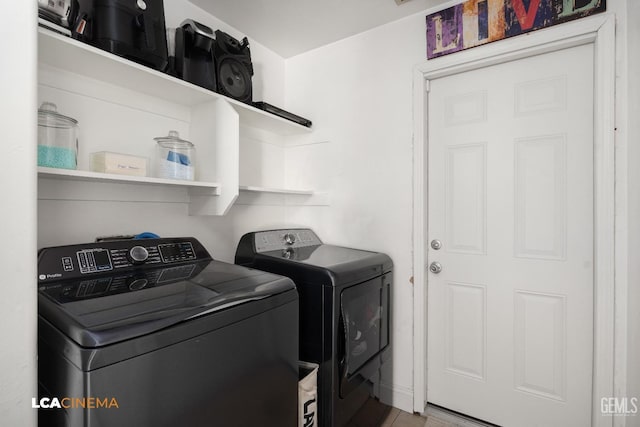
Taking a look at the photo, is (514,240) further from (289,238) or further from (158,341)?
(158,341)

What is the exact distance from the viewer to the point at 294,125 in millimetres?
2105

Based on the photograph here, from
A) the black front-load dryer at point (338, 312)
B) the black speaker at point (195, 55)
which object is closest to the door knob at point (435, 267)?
the black front-load dryer at point (338, 312)

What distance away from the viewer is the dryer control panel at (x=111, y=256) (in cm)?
106

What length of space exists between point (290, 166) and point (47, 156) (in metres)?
1.52

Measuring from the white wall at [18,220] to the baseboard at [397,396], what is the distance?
5.52ft

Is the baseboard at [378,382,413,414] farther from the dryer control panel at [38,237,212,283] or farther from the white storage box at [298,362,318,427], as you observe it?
the dryer control panel at [38,237,212,283]

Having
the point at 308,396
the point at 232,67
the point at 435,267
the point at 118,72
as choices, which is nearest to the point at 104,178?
the point at 118,72

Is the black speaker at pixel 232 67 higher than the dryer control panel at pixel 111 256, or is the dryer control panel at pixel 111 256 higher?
the black speaker at pixel 232 67

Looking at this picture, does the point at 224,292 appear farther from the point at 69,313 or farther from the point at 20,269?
the point at 20,269

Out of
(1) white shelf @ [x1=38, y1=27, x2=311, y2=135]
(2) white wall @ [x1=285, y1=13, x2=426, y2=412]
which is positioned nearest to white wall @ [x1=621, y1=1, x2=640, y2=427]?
(2) white wall @ [x1=285, y1=13, x2=426, y2=412]

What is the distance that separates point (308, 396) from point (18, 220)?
3.92ft

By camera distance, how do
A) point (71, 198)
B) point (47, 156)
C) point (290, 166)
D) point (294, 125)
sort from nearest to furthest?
point (47, 156), point (71, 198), point (294, 125), point (290, 166)

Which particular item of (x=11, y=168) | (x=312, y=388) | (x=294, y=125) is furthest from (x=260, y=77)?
(x=312, y=388)

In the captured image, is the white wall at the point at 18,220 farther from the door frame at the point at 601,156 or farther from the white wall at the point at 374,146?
the door frame at the point at 601,156
